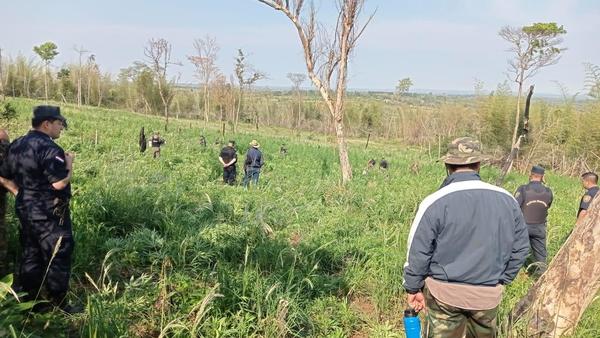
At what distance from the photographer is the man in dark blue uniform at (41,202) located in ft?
9.23

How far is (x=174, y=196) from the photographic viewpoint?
537 cm

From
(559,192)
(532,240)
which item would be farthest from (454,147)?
(559,192)

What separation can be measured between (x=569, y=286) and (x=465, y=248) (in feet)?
3.40

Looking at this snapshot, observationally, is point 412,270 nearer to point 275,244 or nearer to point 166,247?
point 275,244

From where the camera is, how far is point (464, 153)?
2.37 metres

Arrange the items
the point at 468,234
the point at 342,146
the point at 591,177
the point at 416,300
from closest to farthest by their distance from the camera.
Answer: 1. the point at 468,234
2. the point at 416,300
3. the point at 591,177
4. the point at 342,146

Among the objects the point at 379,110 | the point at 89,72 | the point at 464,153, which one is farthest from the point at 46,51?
the point at 464,153

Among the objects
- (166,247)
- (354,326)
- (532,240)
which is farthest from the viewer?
(532,240)

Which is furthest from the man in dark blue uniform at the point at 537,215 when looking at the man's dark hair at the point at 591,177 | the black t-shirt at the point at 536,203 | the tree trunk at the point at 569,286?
the tree trunk at the point at 569,286

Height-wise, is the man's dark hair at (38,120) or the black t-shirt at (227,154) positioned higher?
the man's dark hair at (38,120)

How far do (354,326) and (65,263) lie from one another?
7.51 ft

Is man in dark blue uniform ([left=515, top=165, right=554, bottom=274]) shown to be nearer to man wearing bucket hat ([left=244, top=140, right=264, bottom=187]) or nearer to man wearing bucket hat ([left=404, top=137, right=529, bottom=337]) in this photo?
man wearing bucket hat ([left=404, top=137, right=529, bottom=337])

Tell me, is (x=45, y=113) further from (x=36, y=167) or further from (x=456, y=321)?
(x=456, y=321)

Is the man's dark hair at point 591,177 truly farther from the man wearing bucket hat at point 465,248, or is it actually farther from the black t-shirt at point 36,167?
the black t-shirt at point 36,167
